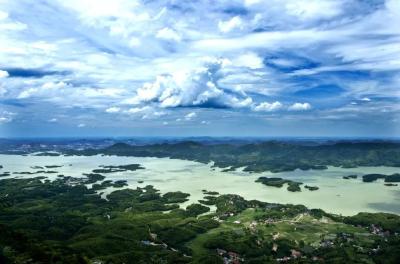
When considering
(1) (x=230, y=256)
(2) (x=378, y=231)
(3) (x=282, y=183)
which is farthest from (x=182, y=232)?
(3) (x=282, y=183)

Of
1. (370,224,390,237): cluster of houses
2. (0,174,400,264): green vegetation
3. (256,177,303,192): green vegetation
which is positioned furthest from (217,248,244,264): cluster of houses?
(256,177,303,192): green vegetation

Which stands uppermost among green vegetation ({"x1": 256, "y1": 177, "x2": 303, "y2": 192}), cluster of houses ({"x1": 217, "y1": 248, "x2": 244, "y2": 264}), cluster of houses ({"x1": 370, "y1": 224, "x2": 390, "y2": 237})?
green vegetation ({"x1": 256, "y1": 177, "x2": 303, "y2": 192})

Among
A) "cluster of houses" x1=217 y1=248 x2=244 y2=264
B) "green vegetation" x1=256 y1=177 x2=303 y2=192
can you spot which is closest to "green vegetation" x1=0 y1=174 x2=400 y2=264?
"cluster of houses" x1=217 y1=248 x2=244 y2=264

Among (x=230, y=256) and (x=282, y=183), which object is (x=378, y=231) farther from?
(x=282, y=183)

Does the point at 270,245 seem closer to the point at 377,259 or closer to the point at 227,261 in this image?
the point at 227,261

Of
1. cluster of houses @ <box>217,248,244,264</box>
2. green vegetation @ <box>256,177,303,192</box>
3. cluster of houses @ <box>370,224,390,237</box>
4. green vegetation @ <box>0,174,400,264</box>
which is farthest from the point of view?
green vegetation @ <box>256,177,303,192</box>

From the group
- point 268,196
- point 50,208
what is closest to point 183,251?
point 50,208

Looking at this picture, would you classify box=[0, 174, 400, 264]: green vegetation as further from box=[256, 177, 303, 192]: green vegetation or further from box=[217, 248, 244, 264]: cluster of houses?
box=[256, 177, 303, 192]: green vegetation

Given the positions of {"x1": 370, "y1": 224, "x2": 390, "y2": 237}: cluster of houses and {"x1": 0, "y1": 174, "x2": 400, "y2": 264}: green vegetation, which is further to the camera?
{"x1": 370, "y1": 224, "x2": 390, "y2": 237}: cluster of houses

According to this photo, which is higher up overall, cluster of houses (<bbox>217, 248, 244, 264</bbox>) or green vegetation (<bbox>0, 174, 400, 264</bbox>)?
green vegetation (<bbox>0, 174, 400, 264</bbox>)

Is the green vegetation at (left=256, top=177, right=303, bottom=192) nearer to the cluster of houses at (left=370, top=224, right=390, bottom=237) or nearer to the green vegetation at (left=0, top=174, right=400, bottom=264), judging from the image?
the green vegetation at (left=0, top=174, right=400, bottom=264)

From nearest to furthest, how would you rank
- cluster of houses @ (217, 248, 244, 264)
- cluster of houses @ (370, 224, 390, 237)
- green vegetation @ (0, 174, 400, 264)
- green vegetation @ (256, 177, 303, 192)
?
green vegetation @ (0, 174, 400, 264)
cluster of houses @ (217, 248, 244, 264)
cluster of houses @ (370, 224, 390, 237)
green vegetation @ (256, 177, 303, 192)
